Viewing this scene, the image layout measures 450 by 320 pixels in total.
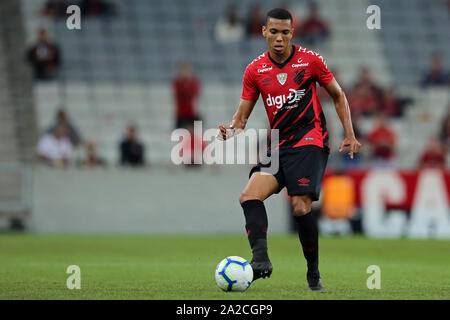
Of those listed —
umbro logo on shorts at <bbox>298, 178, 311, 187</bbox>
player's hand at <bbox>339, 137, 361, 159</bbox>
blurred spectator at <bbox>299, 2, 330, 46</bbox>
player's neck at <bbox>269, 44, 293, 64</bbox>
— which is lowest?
umbro logo on shorts at <bbox>298, 178, 311, 187</bbox>

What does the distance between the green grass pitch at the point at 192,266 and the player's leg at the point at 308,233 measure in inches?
5.3

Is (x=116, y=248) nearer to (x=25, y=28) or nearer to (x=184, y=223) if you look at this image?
(x=184, y=223)

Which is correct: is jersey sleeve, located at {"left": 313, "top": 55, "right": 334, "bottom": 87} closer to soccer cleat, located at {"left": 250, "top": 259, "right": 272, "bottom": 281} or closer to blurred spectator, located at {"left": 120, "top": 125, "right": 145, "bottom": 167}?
soccer cleat, located at {"left": 250, "top": 259, "right": 272, "bottom": 281}

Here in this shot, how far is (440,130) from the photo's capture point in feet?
66.3

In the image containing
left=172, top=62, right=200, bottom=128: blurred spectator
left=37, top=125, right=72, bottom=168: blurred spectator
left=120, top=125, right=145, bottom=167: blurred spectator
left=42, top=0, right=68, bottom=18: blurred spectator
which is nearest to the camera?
left=37, top=125, right=72, bottom=168: blurred spectator

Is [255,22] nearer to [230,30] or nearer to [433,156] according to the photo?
[230,30]

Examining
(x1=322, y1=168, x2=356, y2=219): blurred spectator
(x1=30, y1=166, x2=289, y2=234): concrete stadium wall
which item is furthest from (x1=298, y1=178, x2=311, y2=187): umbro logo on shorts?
(x1=30, y1=166, x2=289, y2=234): concrete stadium wall

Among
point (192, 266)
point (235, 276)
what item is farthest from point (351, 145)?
point (192, 266)

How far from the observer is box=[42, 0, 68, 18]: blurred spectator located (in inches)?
859

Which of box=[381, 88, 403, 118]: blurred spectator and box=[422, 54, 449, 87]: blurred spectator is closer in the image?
box=[381, 88, 403, 118]: blurred spectator

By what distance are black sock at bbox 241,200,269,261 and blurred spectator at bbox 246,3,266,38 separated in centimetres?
1475

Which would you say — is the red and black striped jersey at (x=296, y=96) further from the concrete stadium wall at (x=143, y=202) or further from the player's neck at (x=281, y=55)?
the concrete stadium wall at (x=143, y=202)

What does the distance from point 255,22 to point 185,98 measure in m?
4.20
